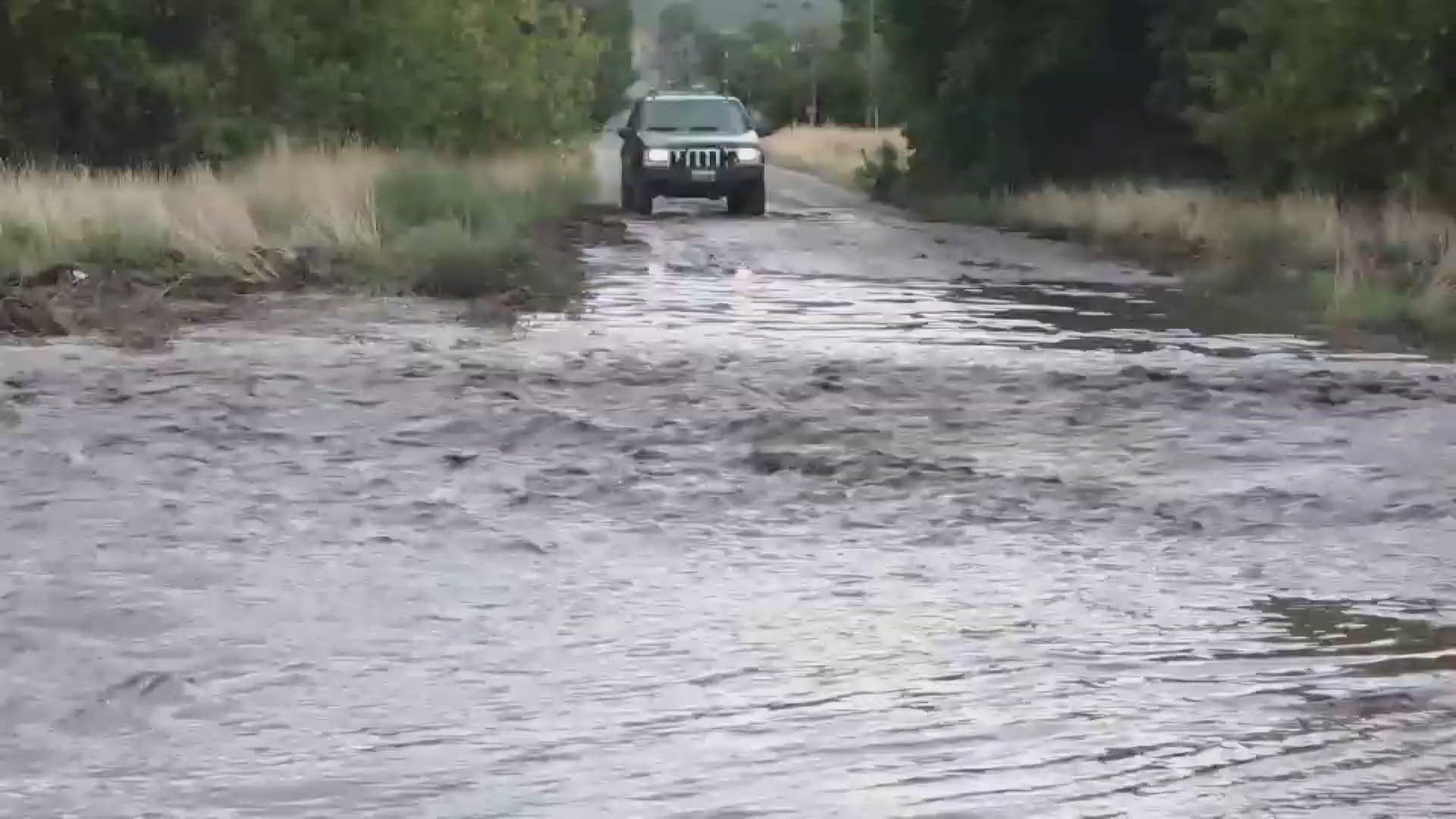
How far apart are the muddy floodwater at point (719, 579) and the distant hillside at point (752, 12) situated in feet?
278

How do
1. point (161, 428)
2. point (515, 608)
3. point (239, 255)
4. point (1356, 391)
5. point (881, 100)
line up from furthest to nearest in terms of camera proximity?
point (881, 100) → point (239, 255) → point (1356, 391) → point (161, 428) → point (515, 608)

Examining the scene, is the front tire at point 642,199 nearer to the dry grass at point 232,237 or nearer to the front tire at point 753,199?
the front tire at point 753,199

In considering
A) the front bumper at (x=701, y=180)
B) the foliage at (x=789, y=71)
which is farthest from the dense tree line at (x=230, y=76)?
the foliage at (x=789, y=71)

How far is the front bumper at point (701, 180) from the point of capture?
26.1 m

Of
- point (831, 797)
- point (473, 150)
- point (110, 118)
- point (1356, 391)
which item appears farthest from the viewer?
point (473, 150)

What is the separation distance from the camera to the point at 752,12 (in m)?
158

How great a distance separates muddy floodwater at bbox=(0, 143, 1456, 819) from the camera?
15.8ft

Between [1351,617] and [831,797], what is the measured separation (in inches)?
94.1

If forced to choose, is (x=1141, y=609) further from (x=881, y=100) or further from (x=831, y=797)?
(x=881, y=100)

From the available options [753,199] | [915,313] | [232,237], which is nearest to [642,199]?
[753,199]

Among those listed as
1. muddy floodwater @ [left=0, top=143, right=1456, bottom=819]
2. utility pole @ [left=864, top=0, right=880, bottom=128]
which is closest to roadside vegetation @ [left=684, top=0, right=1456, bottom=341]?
muddy floodwater @ [left=0, top=143, right=1456, bottom=819]

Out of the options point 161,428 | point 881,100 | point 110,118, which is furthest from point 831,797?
point 881,100

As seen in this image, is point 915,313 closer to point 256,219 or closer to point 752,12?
point 256,219

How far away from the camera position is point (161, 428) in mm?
9281
